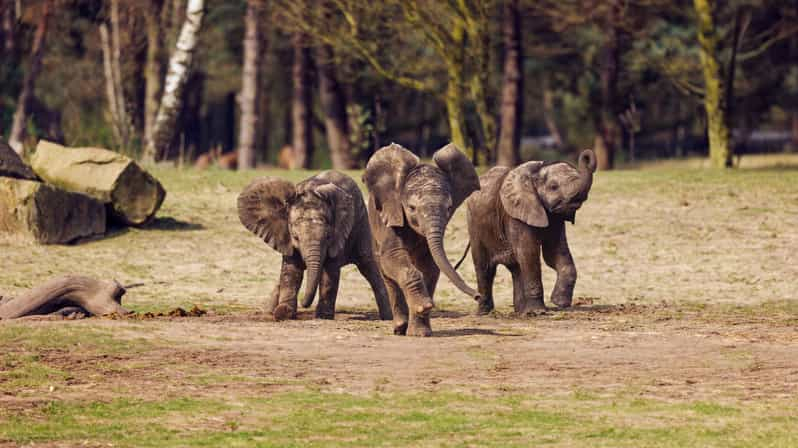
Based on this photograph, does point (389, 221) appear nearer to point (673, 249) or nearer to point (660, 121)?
point (673, 249)

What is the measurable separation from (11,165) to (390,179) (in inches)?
394

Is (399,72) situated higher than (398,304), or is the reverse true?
(399,72)

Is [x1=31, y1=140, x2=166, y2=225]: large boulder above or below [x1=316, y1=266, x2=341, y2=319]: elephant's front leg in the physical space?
above

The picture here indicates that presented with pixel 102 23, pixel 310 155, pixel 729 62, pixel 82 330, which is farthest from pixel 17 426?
pixel 102 23

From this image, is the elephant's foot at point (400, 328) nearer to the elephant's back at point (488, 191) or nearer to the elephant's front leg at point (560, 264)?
the elephant's front leg at point (560, 264)

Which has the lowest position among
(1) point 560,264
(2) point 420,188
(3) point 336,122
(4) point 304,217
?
(1) point 560,264

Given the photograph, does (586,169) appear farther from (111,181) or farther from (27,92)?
(27,92)

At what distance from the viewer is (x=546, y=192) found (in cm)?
1955

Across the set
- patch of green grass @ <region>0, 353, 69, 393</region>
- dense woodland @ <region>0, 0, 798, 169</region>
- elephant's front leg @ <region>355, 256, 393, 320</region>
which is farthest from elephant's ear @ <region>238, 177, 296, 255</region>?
dense woodland @ <region>0, 0, 798, 169</region>

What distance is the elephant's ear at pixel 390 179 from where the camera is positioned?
16547 mm

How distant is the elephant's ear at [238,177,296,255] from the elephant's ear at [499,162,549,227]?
2.62 metres

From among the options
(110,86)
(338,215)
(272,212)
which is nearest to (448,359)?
(338,215)

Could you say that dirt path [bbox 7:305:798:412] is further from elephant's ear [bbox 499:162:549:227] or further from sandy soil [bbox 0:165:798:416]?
elephant's ear [bbox 499:162:549:227]

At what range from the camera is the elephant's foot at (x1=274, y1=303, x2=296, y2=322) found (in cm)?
1825
